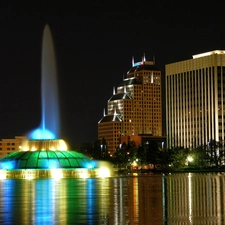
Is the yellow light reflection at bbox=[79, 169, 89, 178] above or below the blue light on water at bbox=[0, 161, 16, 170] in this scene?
below

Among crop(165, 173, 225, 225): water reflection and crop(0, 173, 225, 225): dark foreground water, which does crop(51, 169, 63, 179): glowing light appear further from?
crop(165, 173, 225, 225): water reflection

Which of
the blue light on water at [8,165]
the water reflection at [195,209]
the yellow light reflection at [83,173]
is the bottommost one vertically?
the water reflection at [195,209]

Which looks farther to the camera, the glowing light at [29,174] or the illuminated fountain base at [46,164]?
the illuminated fountain base at [46,164]

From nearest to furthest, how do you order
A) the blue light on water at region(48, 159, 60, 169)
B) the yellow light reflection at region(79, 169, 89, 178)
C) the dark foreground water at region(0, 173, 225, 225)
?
the dark foreground water at region(0, 173, 225, 225) → the blue light on water at region(48, 159, 60, 169) → the yellow light reflection at region(79, 169, 89, 178)

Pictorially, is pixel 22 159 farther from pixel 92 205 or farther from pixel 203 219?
pixel 203 219

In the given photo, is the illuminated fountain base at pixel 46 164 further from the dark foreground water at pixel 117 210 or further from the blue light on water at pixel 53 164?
the dark foreground water at pixel 117 210

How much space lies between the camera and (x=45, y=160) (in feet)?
343

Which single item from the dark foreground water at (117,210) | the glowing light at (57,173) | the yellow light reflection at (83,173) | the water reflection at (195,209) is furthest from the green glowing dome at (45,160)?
the water reflection at (195,209)

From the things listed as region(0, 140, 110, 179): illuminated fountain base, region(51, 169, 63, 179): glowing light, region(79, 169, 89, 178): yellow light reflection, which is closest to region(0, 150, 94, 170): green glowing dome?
region(0, 140, 110, 179): illuminated fountain base

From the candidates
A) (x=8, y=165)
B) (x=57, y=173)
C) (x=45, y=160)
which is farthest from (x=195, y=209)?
(x=8, y=165)

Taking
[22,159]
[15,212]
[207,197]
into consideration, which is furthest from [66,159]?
[15,212]

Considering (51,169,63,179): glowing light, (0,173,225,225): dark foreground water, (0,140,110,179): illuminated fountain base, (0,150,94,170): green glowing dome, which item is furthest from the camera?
(0,150,94,170): green glowing dome

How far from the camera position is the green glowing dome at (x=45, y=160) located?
104062 millimetres

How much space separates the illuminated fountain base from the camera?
102 m
